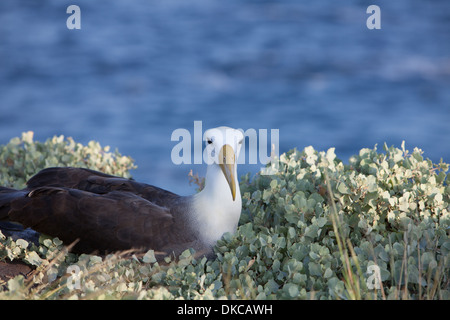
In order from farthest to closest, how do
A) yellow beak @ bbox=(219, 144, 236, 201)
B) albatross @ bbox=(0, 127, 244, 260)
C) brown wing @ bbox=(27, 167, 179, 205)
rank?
brown wing @ bbox=(27, 167, 179, 205)
albatross @ bbox=(0, 127, 244, 260)
yellow beak @ bbox=(219, 144, 236, 201)

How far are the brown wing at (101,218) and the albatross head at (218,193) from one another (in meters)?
0.16

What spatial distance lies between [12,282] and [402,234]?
113 inches

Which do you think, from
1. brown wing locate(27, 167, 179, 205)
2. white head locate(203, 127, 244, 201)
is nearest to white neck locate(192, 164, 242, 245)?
white head locate(203, 127, 244, 201)

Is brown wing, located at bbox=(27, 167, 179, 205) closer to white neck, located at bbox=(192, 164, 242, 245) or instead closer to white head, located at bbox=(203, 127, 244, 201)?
white neck, located at bbox=(192, 164, 242, 245)

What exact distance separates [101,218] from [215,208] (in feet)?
2.99

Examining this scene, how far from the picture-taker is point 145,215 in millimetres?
4949

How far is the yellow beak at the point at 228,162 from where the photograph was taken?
4.70 meters

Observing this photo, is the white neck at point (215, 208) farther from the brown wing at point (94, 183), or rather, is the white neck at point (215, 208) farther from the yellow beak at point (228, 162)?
the brown wing at point (94, 183)

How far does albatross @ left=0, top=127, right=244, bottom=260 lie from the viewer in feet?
15.9

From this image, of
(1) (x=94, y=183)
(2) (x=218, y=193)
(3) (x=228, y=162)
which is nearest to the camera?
Answer: (3) (x=228, y=162)

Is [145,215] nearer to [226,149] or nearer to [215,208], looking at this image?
[215,208]

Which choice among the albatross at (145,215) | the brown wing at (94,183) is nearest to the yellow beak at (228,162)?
the albatross at (145,215)

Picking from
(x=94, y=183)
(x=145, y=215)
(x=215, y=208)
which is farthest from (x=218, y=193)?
(x=94, y=183)

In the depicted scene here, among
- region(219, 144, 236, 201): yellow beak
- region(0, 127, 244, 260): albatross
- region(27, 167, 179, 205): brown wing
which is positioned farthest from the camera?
region(27, 167, 179, 205): brown wing
